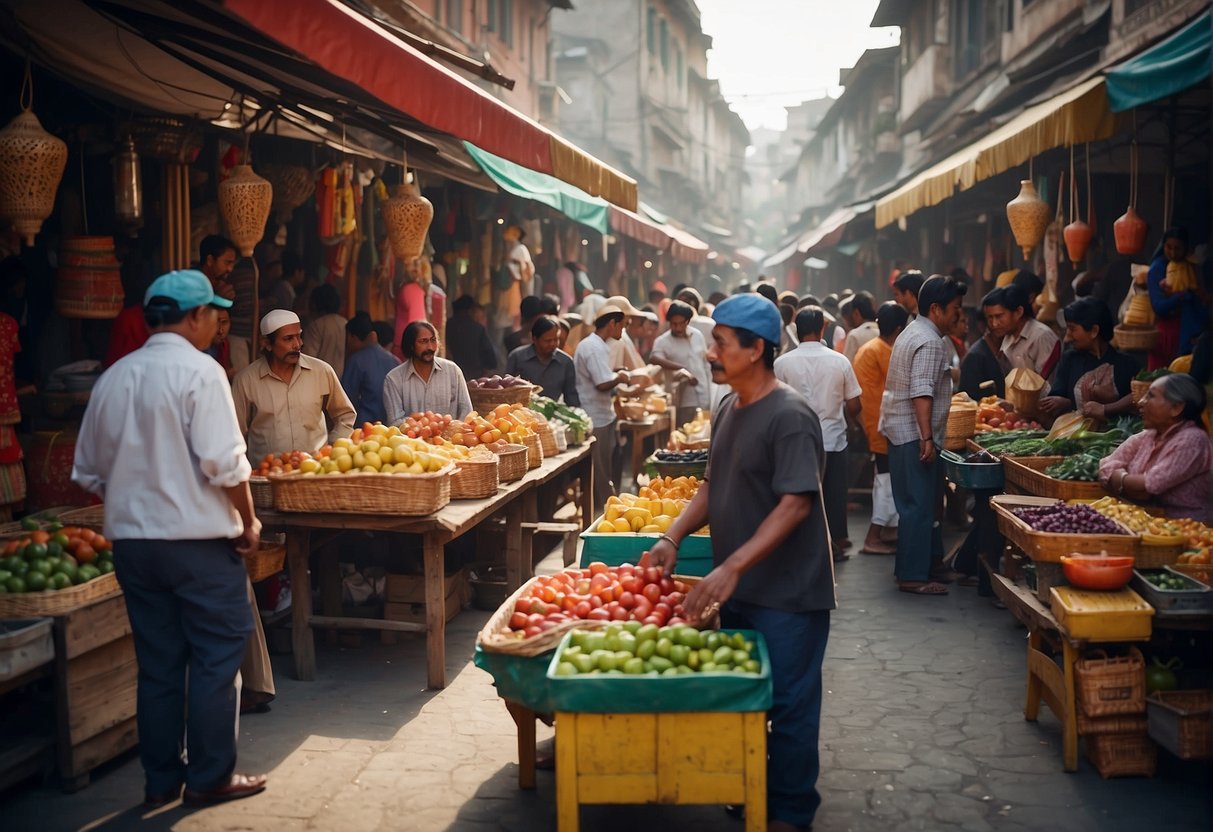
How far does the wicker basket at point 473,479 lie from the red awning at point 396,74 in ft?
5.79

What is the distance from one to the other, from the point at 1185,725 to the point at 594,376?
6139mm

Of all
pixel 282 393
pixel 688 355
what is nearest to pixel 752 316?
pixel 282 393

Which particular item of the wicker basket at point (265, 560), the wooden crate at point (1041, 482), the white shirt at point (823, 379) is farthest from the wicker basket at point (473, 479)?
the wooden crate at point (1041, 482)

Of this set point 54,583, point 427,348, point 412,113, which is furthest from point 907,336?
point 54,583

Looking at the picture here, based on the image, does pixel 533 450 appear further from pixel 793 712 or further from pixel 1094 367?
pixel 793 712

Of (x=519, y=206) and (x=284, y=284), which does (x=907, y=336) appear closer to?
(x=284, y=284)

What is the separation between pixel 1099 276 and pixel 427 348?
22.7 ft

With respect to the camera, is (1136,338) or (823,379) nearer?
(823,379)

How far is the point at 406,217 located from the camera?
7.83 metres

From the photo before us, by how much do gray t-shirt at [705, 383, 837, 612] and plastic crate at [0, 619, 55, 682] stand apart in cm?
263

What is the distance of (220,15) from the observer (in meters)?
5.04

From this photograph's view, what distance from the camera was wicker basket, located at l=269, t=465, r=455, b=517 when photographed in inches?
219

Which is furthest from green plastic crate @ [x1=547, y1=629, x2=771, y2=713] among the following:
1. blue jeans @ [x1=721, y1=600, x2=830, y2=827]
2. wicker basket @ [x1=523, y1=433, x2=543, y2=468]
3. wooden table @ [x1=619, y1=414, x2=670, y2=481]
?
wooden table @ [x1=619, y1=414, x2=670, y2=481]

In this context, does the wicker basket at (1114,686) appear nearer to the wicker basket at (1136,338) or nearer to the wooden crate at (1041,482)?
the wooden crate at (1041,482)
